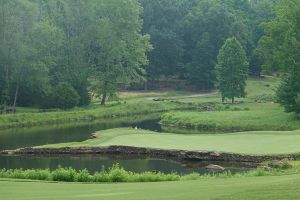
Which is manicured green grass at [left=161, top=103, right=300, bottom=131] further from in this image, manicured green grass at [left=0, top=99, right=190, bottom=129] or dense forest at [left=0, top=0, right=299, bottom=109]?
dense forest at [left=0, top=0, right=299, bottom=109]

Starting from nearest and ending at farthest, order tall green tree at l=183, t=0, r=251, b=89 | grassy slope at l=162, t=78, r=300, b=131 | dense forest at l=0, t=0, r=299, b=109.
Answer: grassy slope at l=162, t=78, r=300, b=131
dense forest at l=0, t=0, r=299, b=109
tall green tree at l=183, t=0, r=251, b=89

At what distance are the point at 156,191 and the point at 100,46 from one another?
72300mm

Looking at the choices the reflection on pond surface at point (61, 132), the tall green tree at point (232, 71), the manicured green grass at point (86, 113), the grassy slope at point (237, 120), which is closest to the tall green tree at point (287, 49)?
the grassy slope at point (237, 120)

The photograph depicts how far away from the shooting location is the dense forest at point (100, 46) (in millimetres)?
73438

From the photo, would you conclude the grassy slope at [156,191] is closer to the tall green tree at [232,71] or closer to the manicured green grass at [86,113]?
the manicured green grass at [86,113]

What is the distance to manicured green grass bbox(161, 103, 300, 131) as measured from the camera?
185ft

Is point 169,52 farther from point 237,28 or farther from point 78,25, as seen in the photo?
point 78,25

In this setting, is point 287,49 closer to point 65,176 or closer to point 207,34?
point 207,34

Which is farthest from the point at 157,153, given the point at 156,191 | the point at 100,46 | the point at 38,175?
the point at 100,46

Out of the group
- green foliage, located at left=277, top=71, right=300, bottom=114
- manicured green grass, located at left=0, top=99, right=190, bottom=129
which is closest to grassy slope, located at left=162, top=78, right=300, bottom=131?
green foliage, located at left=277, top=71, right=300, bottom=114

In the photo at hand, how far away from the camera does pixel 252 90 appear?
334ft

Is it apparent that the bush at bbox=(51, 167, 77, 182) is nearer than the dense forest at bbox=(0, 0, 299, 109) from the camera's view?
Yes

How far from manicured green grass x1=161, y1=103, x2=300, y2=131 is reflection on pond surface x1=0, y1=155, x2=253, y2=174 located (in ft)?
73.5

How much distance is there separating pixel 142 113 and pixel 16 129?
24201 millimetres
